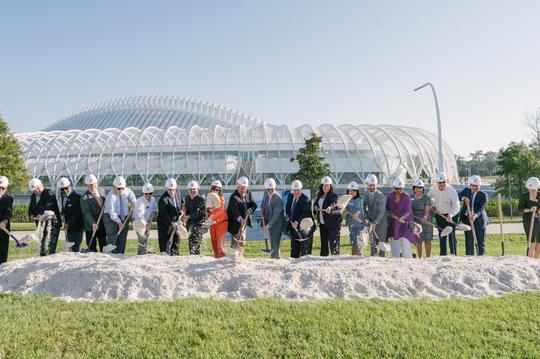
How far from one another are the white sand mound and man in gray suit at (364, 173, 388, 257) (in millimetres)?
1771

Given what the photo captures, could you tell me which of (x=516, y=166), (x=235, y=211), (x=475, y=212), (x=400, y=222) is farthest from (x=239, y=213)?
(x=516, y=166)

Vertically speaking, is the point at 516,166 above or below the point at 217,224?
above

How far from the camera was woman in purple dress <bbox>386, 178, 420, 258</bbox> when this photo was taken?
871cm

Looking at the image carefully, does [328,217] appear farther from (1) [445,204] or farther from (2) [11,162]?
(2) [11,162]

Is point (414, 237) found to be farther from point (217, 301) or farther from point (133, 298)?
point (133, 298)

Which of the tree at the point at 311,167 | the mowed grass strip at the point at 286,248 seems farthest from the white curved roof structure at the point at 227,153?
the mowed grass strip at the point at 286,248

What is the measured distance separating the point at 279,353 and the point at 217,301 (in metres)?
1.46

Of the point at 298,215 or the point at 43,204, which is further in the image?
the point at 43,204

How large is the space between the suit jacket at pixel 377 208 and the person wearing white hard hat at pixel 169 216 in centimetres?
392

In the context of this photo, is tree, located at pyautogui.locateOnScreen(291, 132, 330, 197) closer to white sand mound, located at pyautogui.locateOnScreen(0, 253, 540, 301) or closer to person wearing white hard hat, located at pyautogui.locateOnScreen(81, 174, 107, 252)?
person wearing white hard hat, located at pyautogui.locateOnScreen(81, 174, 107, 252)

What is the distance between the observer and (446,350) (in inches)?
167

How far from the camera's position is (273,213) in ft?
29.5

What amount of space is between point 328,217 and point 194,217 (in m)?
2.77

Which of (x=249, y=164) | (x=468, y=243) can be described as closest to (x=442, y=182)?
(x=468, y=243)
